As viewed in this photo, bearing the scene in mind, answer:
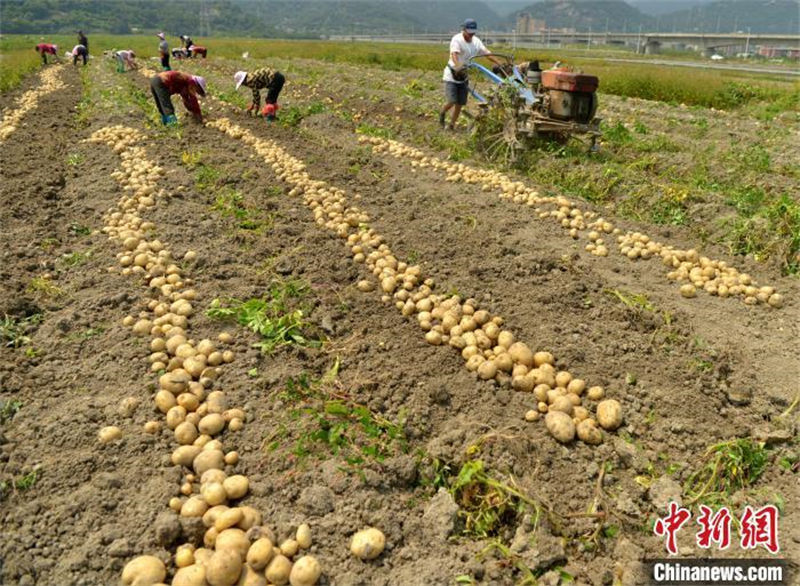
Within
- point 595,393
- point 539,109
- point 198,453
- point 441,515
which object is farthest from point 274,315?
point 539,109

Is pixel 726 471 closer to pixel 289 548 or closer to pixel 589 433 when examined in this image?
pixel 589 433

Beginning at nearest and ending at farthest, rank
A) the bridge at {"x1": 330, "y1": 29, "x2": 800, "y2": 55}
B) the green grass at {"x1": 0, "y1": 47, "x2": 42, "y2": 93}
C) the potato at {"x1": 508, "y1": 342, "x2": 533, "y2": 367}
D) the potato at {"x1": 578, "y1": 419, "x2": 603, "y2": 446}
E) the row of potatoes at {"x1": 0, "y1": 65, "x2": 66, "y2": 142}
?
the potato at {"x1": 578, "y1": 419, "x2": 603, "y2": 446} < the potato at {"x1": 508, "y1": 342, "x2": 533, "y2": 367} < the row of potatoes at {"x1": 0, "y1": 65, "x2": 66, "y2": 142} < the green grass at {"x1": 0, "y1": 47, "x2": 42, "y2": 93} < the bridge at {"x1": 330, "y1": 29, "x2": 800, "y2": 55}

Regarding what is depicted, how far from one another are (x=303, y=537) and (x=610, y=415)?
6.46ft

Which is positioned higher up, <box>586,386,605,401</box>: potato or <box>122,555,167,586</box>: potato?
<box>586,386,605,401</box>: potato

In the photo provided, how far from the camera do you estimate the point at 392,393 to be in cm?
353

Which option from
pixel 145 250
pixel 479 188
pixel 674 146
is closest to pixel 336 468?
pixel 145 250

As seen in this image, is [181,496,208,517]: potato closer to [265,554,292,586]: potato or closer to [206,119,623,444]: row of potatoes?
[265,554,292,586]: potato

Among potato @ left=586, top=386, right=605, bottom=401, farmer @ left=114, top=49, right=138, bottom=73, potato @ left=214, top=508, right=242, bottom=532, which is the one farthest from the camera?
farmer @ left=114, top=49, right=138, bottom=73

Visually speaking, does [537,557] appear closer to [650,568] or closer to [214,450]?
[650,568]

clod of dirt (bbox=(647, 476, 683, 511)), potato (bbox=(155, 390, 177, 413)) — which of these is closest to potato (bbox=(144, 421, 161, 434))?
potato (bbox=(155, 390, 177, 413))

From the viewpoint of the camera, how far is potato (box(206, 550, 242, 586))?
232 cm

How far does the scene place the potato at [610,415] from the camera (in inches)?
129

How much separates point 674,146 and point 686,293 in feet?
19.2

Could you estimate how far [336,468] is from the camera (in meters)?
2.89
